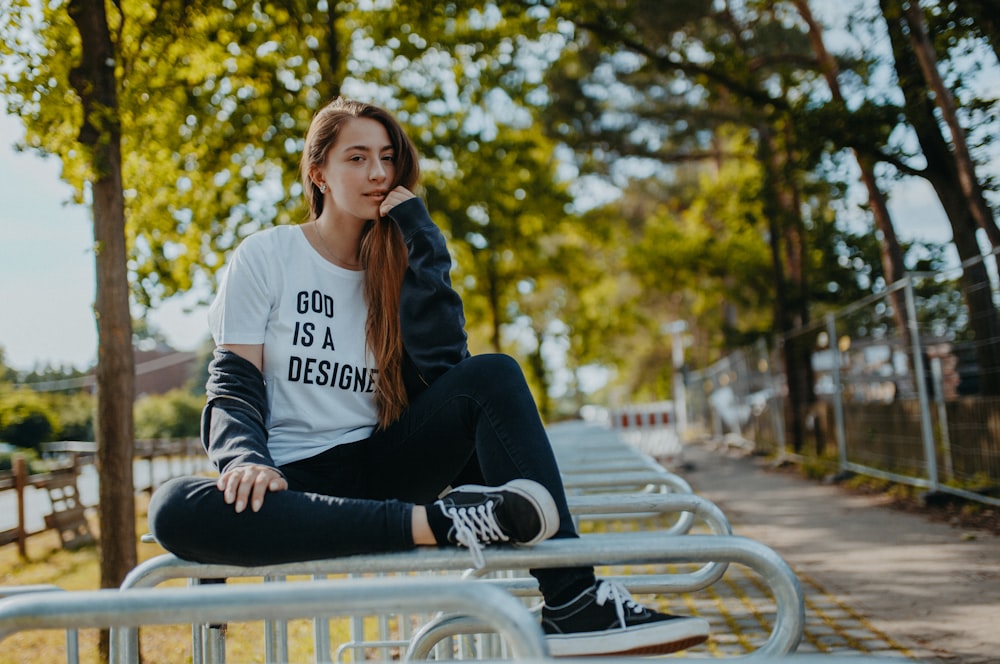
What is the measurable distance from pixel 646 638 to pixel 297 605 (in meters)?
0.81

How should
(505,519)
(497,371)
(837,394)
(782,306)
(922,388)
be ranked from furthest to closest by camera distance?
1. (782,306)
2. (837,394)
3. (922,388)
4. (497,371)
5. (505,519)

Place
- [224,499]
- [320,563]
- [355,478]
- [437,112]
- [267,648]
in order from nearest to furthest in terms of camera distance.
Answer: [320,563]
[224,499]
[355,478]
[267,648]
[437,112]

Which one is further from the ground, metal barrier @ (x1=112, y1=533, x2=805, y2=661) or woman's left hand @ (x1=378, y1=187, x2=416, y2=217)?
woman's left hand @ (x1=378, y1=187, x2=416, y2=217)

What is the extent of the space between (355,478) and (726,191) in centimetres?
2049

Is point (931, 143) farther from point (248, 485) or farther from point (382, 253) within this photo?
point (248, 485)

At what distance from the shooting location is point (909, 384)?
363 inches

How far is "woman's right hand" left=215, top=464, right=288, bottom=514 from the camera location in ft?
6.06

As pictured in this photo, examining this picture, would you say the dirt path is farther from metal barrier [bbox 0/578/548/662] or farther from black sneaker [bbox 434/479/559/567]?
metal barrier [bbox 0/578/548/662]

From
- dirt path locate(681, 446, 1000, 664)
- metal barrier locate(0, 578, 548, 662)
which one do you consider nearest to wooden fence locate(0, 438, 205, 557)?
dirt path locate(681, 446, 1000, 664)

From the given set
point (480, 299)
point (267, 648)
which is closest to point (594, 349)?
point (480, 299)

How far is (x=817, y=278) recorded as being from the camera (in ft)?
52.2

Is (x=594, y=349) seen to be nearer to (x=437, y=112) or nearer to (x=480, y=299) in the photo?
(x=480, y=299)

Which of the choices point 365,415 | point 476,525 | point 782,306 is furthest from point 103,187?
point 782,306

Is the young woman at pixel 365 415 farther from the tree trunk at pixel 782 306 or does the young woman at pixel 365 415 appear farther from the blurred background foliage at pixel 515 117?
the tree trunk at pixel 782 306
